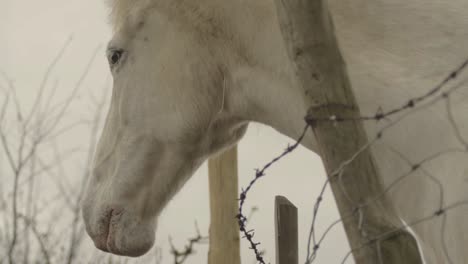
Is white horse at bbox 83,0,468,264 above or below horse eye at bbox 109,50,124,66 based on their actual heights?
below

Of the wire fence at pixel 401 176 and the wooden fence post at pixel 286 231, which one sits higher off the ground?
the wooden fence post at pixel 286 231

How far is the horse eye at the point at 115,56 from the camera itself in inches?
96.0

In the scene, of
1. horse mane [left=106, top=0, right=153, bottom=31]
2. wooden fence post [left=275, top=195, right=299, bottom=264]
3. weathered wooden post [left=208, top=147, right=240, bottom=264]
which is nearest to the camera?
horse mane [left=106, top=0, right=153, bottom=31]

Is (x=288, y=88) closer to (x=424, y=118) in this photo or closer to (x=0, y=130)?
(x=424, y=118)

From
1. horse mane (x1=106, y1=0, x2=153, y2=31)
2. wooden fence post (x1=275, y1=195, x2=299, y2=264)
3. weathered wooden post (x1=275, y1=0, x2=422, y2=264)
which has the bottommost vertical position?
weathered wooden post (x1=275, y1=0, x2=422, y2=264)

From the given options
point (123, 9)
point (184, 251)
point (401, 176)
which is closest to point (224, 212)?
point (184, 251)

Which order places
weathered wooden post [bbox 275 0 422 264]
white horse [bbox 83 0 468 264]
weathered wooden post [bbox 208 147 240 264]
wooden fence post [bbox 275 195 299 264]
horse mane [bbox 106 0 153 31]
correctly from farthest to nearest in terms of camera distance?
weathered wooden post [bbox 208 147 240 264] → wooden fence post [bbox 275 195 299 264] → horse mane [bbox 106 0 153 31] → white horse [bbox 83 0 468 264] → weathered wooden post [bbox 275 0 422 264]

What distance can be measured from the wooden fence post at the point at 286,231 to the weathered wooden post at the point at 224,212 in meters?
0.74

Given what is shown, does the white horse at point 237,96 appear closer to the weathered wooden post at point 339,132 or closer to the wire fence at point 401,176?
the wire fence at point 401,176

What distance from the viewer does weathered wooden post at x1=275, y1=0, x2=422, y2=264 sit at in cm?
122

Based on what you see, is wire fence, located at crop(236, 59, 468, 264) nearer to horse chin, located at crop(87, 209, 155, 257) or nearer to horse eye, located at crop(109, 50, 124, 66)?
horse chin, located at crop(87, 209, 155, 257)

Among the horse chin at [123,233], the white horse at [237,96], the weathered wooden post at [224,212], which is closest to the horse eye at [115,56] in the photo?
the white horse at [237,96]

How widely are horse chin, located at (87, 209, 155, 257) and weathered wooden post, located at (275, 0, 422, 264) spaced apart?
1196mm

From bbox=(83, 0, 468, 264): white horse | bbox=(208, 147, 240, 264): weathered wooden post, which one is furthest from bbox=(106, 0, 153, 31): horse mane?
bbox=(208, 147, 240, 264): weathered wooden post
